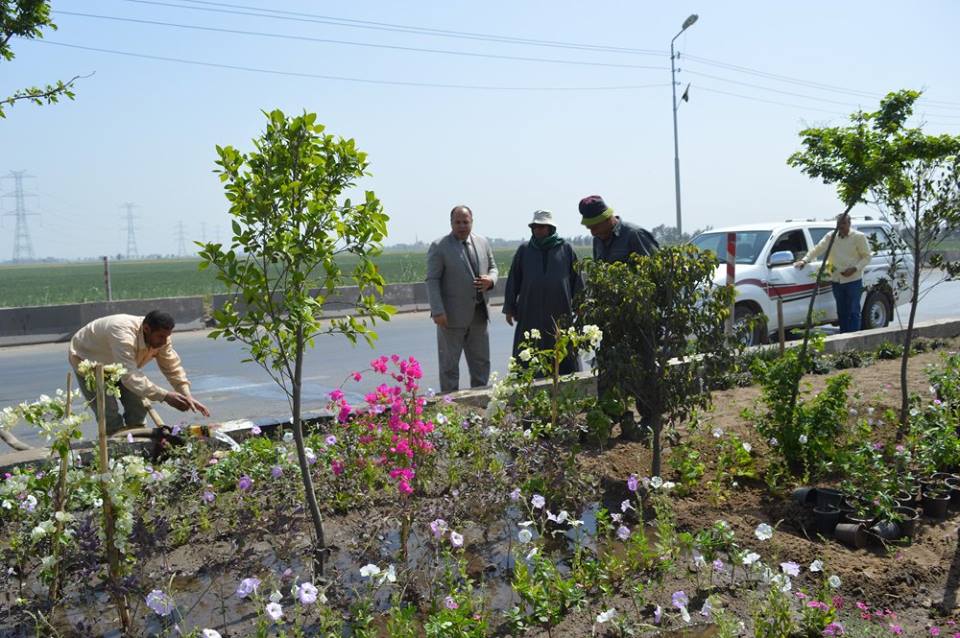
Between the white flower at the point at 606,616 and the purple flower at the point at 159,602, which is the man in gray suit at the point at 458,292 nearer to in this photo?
the white flower at the point at 606,616

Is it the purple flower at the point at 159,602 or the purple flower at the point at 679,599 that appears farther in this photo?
the purple flower at the point at 679,599

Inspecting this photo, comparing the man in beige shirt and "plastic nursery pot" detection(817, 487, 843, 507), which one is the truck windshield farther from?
the man in beige shirt

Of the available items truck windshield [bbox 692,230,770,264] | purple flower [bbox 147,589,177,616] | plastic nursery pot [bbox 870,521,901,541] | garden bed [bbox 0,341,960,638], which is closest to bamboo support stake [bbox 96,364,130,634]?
garden bed [bbox 0,341,960,638]

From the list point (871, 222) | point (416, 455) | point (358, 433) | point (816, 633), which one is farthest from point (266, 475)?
point (871, 222)

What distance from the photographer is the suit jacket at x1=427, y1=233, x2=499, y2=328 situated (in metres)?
7.93

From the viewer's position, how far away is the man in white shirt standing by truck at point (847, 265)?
1077 centimetres

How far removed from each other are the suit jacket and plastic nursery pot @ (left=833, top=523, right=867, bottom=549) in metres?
4.00

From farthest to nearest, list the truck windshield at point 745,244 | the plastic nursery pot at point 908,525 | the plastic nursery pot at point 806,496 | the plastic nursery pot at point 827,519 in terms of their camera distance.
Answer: the truck windshield at point 745,244 → the plastic nursery pot at point 806,496 → the plastic nursery pot at point 827,519 → the plastic nursery pot at point 908,525

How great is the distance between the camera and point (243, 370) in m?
12.6

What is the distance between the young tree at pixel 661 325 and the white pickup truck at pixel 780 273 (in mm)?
6061

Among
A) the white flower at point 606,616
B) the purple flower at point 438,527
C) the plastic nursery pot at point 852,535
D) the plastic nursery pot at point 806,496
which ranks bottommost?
the plastic nursery pot at point 852,535

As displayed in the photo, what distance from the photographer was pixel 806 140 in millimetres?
6230

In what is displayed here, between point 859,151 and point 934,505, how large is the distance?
2376 millimetres

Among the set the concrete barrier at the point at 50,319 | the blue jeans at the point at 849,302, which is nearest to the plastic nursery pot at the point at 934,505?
the blue jeans at the point at 849,302
